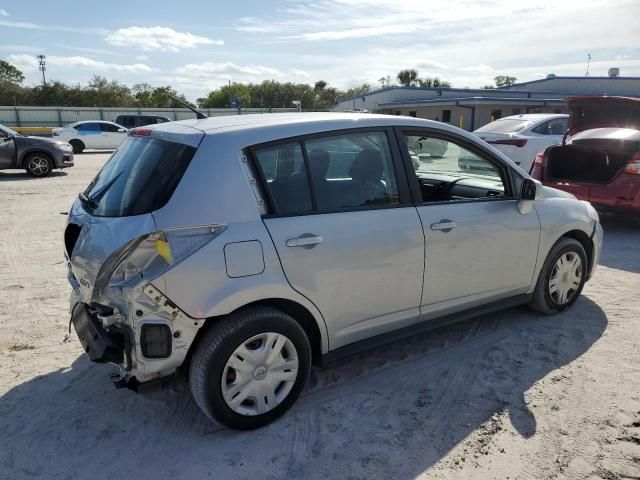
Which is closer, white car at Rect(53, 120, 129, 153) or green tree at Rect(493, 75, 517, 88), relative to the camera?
white car at Rect(53, 120, 129, 153)

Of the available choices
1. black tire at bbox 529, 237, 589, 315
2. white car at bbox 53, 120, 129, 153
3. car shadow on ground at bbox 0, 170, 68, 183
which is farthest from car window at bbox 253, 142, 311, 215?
white car at bbox 53, 120, 129, 153

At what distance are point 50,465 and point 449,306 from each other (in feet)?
8.64

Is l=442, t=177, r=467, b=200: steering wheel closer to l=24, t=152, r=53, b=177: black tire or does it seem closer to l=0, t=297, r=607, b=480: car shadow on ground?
l=0, t=297, r=607, b=480: car shadow on ground

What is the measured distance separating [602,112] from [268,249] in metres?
6.82

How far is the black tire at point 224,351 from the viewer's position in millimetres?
2688

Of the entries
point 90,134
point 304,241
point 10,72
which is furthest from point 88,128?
point 10,72

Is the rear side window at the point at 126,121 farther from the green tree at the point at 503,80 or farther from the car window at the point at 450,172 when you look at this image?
the green tree at the point at 503,80

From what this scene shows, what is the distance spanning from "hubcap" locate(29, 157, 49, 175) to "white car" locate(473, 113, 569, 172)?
11.2 m

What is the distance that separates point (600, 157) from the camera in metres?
7.30

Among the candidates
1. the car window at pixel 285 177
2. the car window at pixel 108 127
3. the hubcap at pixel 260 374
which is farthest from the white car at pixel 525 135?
the car window at pixel 108 127

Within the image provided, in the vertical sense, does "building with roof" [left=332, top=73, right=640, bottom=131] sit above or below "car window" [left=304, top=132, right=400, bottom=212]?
above

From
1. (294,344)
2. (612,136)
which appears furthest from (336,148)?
(612,136)

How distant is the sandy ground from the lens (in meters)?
2.68

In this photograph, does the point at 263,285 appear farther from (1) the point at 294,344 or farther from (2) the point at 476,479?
(2) the point at 476,479
